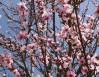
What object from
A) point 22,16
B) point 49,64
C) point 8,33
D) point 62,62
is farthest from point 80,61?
point 8,33

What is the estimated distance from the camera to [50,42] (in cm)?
679

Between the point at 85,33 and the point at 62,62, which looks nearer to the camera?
the point at 62,62

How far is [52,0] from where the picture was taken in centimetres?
737

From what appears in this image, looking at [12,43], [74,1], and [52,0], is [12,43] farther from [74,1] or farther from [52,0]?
[74,1]

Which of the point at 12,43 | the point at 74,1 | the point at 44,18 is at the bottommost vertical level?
the point at 12,43

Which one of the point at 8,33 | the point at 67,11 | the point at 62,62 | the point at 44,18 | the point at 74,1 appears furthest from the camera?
the point at 8,33

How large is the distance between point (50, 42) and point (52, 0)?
1.16 metres

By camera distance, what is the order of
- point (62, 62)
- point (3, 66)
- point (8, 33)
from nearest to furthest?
point (62, 62)
point (3, 66)
point (8, 33)

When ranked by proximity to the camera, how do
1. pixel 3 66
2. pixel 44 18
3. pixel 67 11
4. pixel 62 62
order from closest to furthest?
1. pixel 67 11
2. pixel 62 62
3. pixel 3 66
4. pixel 44 18

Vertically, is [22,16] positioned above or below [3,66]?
above

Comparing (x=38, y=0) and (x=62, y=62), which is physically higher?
(x=38, y=0)

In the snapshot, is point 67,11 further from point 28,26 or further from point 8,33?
point 8,33

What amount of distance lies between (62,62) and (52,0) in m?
1.87

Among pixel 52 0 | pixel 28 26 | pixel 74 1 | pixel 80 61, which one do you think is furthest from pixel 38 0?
Result: pixel 74 1
